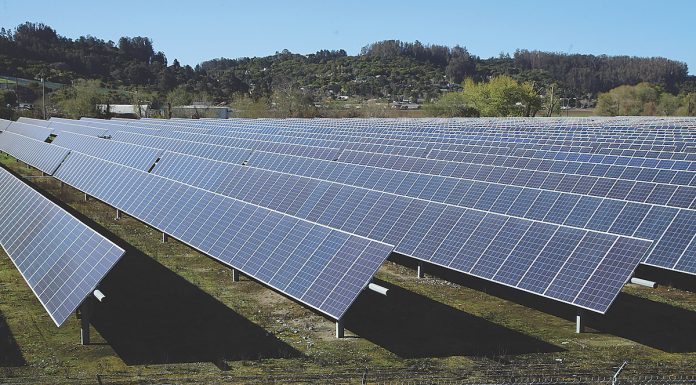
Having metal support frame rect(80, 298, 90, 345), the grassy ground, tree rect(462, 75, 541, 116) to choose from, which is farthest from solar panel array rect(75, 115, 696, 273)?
tree rect(462, 75, 541, 116)

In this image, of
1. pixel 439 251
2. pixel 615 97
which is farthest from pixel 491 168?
pixel 615 97

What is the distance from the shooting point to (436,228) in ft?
65.1

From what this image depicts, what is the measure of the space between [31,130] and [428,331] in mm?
58517

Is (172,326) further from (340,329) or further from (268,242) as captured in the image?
(340,329)

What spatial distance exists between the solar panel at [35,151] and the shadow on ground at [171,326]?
2523 cm

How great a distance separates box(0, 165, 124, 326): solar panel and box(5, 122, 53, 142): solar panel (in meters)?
38.2

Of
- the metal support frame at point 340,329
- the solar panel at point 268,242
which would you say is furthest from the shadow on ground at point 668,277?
the metal support frame at point 340,329

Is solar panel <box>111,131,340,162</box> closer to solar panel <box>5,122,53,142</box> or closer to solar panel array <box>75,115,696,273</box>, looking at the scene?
solar panel array <box>75,115,696,273</box>

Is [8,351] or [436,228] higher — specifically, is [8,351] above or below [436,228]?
below

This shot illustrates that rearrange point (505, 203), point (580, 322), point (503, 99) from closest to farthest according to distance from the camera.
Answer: point (580, 322), point (505, 203), point (503, 99)

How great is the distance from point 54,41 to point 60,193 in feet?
596

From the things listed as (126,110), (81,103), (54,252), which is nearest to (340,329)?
(54,252)

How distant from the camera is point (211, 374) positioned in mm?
13531

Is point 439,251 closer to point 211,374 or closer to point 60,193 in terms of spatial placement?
point 211,374
